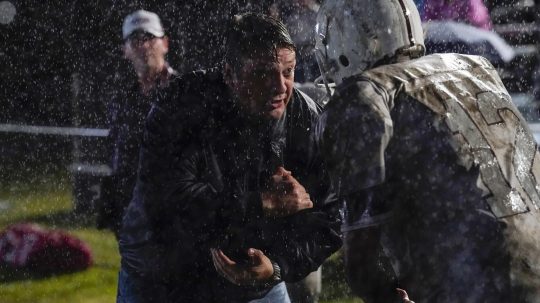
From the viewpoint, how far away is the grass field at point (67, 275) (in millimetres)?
6504

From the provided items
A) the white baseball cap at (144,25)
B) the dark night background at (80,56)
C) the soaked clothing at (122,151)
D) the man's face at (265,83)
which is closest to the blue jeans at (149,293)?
the man's face at (265,83)

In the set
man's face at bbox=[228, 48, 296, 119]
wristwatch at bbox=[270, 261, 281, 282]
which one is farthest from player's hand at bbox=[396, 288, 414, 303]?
man's face at bbox=[228, 48, 296, 119]

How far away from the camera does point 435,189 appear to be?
2.72m

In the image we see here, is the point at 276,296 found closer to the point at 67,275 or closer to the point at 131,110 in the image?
the point at 131,110

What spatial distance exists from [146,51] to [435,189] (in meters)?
3.58

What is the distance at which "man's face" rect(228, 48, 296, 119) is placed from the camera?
11.3ft

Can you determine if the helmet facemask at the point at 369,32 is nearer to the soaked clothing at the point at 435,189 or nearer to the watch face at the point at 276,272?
the soaked clothing at the point at 435,189

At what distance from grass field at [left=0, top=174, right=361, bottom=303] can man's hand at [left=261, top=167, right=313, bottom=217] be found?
9.76ft

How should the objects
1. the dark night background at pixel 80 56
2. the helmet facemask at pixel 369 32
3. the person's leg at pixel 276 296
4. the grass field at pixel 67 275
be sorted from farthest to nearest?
the dark night background at pixel 80 56, the grass field at pixel 67 275, the person's leg at pixel 276 296, the helmet facemask at pixel 369 32

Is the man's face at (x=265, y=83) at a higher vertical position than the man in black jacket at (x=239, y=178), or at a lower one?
higher

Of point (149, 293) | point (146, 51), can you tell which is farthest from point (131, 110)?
point (149, 293)

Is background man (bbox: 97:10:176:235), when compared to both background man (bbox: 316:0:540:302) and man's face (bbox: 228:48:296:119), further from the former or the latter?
background man (bbox: 316:0:540:302)

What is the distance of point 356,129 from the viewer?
8.85 ft

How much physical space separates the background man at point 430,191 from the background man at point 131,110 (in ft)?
7.98
